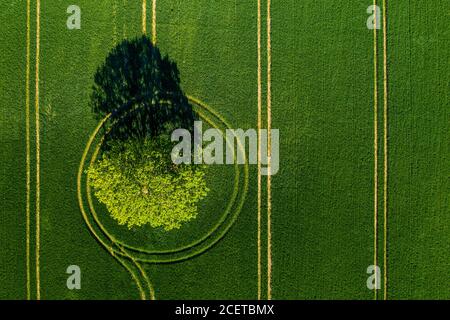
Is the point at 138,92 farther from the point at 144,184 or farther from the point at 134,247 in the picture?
the point at 134,247

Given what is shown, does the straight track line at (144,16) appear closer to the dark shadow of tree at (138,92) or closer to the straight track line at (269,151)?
the dark shadow of tree at (138,92)

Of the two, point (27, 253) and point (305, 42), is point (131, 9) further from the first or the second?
point (27, 253)

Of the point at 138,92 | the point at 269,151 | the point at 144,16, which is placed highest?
the point at 144,16

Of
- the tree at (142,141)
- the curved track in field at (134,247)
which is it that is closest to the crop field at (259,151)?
the curved track in field at (134,247)

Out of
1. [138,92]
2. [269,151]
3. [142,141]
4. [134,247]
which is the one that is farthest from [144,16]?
[134,247]

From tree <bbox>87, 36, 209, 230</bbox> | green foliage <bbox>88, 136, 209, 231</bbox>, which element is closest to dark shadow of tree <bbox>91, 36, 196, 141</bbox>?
tree <bbox>87, 36, 209, 230</bbox>

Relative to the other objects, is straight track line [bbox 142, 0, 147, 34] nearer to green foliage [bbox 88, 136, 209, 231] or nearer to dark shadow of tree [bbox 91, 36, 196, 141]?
dark shadow of tree [bbox 91, 36, 196, 141]

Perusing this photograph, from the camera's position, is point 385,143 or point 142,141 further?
point 385,143
